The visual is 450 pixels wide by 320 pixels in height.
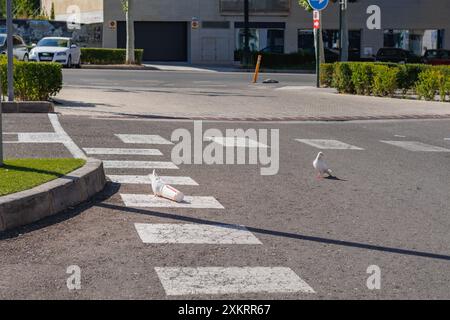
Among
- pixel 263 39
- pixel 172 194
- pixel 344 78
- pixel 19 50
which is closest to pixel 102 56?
pixel 19 50

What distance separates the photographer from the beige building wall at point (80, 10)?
61.1 meters

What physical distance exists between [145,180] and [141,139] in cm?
408

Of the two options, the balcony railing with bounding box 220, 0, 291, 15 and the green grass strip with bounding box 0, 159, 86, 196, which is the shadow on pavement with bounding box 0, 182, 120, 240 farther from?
the balcony railing with bounding box 220, 0, 291, 15

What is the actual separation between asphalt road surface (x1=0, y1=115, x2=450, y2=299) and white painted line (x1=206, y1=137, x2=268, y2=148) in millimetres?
1176

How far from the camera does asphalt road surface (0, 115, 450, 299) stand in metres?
6.23

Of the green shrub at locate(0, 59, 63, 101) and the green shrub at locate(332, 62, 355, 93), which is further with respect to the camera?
the green shrub at locate(332, 62, 355, 93)

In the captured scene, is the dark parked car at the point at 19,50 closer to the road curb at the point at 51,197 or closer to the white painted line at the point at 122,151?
the white painted line at the point at 122,151

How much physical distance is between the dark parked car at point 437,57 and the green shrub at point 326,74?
66.8ft

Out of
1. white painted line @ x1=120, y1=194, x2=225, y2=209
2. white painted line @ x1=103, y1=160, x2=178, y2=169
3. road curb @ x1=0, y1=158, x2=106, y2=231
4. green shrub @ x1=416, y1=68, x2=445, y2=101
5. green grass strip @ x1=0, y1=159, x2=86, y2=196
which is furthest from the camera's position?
green shrub @ x1=416, y1=68, x2=445, y2=101

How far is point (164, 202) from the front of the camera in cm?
930

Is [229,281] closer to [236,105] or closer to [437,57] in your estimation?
[236,105]

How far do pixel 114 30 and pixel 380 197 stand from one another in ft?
171

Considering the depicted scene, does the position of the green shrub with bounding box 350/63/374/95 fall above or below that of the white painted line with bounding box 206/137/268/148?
above

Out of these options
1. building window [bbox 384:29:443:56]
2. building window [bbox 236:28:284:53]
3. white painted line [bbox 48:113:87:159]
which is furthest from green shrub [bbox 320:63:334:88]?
building window [bbox 384:29:443:56]
